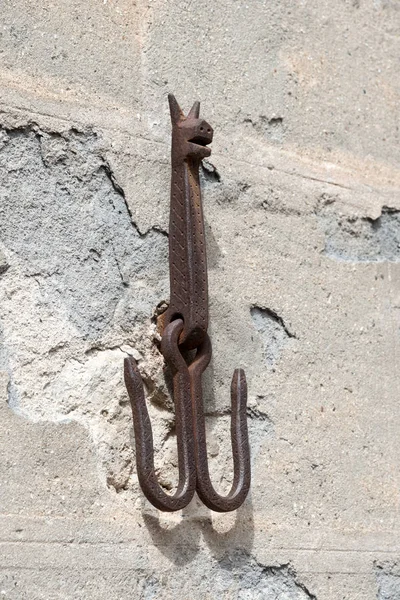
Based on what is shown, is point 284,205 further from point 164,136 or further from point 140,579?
point 140,579

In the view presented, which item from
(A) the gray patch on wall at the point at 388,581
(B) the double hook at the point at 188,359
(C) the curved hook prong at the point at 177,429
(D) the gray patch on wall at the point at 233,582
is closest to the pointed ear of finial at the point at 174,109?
(B) the double hook at the point at 188,359

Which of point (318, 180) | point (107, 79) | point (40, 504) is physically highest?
point (107, 79)

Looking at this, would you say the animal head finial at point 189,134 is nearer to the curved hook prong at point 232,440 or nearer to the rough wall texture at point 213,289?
the rough wall texture at point 213,289

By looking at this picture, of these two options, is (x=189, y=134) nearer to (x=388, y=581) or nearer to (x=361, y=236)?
(x=361, y=236)

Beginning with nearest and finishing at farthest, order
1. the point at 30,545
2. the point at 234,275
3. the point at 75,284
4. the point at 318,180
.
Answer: the point at 30,545
the point at 75,284
the point at 234,275
the point at 318,180

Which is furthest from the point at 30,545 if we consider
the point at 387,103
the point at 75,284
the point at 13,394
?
the point at 387,103

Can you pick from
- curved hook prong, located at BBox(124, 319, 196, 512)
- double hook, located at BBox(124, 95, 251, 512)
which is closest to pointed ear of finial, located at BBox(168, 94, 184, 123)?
double hook, located at BBox(124, 95, 251, 512)
